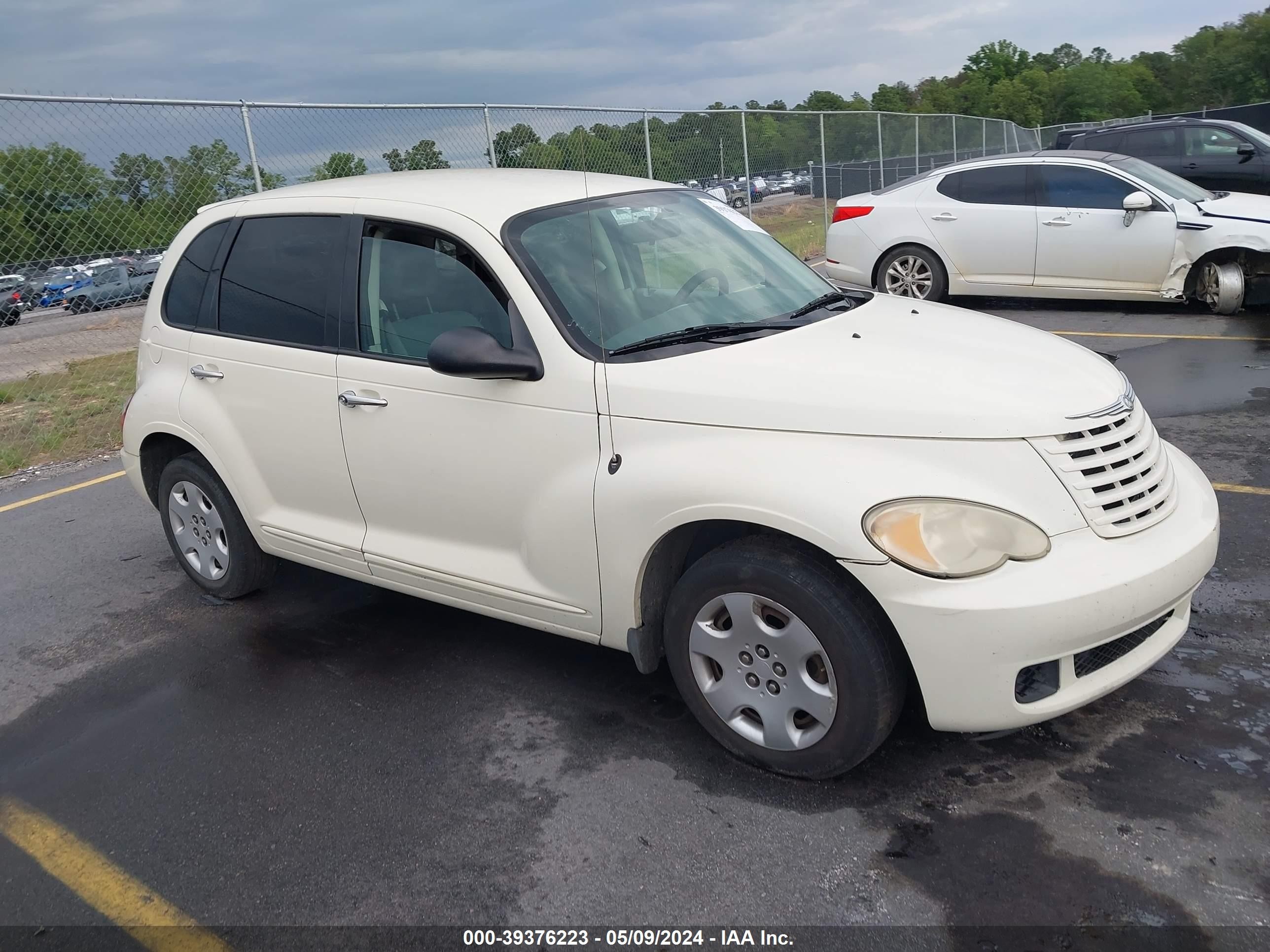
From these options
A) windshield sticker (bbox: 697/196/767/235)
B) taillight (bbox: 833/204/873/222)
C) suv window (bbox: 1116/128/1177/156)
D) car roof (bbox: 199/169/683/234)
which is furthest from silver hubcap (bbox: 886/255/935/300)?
car roof (bbox: 199/169/683/234)

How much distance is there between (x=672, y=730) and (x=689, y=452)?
39.9 inches

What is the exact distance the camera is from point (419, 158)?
11.0 metres

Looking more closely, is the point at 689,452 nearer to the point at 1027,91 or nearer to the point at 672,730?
the point at 672,730

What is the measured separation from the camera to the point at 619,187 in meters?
4.25

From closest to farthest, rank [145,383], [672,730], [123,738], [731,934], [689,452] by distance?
1. [731,934]
2. [689,452]
3. [672,730]
4. [123,738]
5. [145,383]

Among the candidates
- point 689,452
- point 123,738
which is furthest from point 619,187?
point 123,738

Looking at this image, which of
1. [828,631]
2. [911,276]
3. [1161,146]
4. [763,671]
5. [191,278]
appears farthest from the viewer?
[1161,146]

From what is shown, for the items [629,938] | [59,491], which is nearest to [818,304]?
[629,938]

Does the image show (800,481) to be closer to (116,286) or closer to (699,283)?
(699,283)

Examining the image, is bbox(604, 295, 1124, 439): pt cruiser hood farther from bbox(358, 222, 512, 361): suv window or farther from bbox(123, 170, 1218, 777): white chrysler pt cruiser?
bbox(358, 222, 512, 361): suv window

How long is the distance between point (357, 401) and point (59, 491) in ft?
15.0

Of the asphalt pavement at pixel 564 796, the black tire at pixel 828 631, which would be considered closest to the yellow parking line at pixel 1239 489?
the asphalt pavement at pixel 564 796

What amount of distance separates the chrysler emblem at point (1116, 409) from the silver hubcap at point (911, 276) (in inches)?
316

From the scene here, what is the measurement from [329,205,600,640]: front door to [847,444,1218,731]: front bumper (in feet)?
3.61
